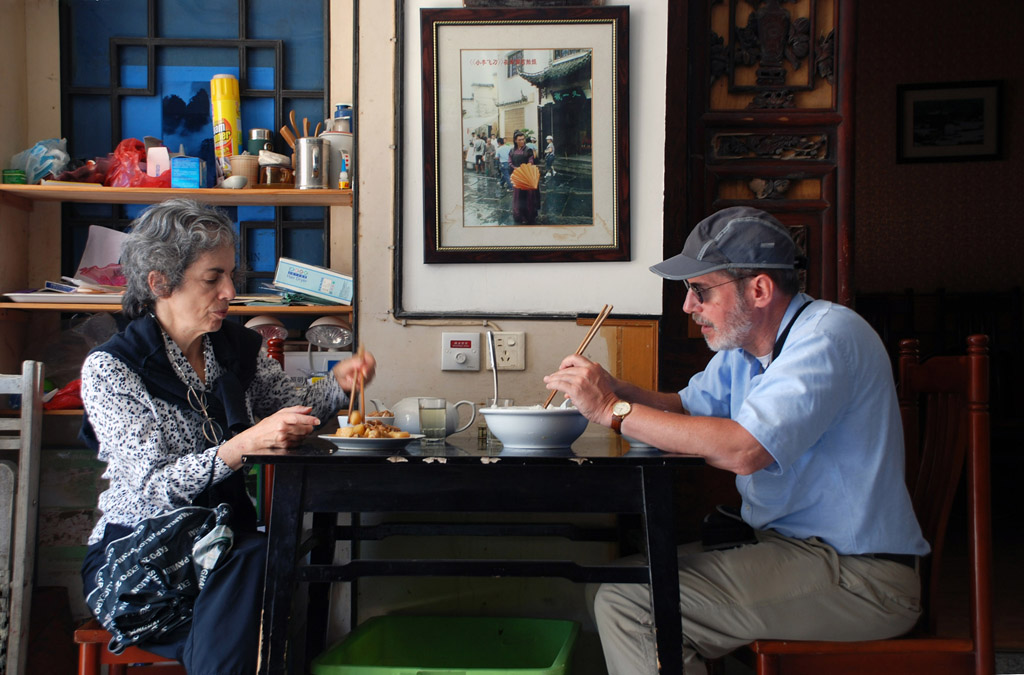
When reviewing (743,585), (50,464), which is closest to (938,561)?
(743,585)

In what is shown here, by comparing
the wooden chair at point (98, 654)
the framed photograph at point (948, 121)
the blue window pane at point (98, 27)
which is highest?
the framed photograph at point (948, 121)

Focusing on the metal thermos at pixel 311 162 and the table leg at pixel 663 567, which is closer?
the table leg at pixel 663 567

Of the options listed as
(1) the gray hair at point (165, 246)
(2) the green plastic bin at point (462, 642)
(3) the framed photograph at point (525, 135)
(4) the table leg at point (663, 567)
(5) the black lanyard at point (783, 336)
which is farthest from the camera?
(3) the framed photograph at point (525, 135)

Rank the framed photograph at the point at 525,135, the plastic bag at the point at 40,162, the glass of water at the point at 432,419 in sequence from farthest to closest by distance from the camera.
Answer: the plastic bag at the point at 40,162, the framed photograph at the point at 525,135, the glass of water at the point at 432,419

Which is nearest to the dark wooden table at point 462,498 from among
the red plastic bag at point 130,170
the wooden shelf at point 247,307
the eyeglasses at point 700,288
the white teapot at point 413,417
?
the white teapot at point 413,417

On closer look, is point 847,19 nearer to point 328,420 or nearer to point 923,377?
point 923,377

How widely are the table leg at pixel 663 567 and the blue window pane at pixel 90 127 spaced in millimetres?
2431

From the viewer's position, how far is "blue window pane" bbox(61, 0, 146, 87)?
10.1ft

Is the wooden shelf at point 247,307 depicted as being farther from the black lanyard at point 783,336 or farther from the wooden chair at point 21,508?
the black lanyard at point 783,336

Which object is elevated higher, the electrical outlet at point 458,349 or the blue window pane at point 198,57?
the blue window pane at point 198,57

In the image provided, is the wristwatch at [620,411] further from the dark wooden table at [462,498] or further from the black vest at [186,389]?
the black vest at [186,389]

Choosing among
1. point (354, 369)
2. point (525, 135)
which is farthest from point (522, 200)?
point (354, 369)

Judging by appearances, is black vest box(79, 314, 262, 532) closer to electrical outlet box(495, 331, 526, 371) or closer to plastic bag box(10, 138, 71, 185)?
electrical outlet box(495, 331, 526, 371)

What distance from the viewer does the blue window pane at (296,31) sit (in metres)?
3.09
